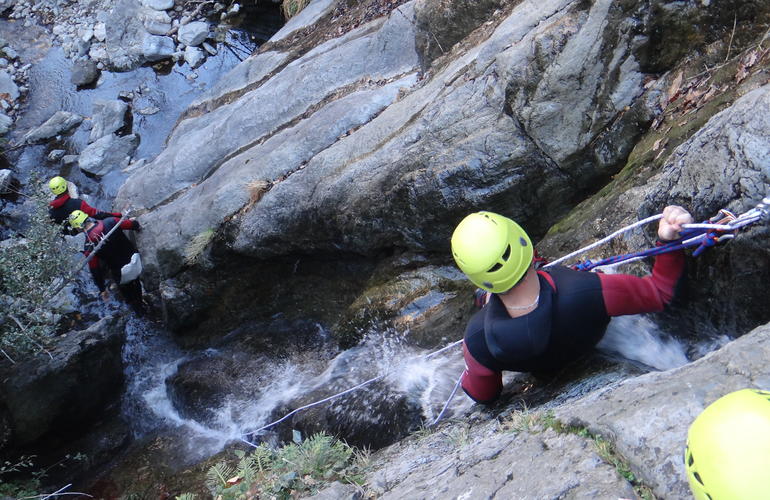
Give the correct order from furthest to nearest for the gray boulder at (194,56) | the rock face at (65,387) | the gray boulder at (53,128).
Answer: the gray boulder at (194,56) < the gray boulder at (53,128) < the rock face at (65,387)

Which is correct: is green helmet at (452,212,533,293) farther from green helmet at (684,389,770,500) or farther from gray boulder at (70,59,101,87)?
gray boulder at (70,59,101,87)

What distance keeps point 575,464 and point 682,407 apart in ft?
1.98

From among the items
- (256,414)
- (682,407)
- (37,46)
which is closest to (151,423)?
(256,414)

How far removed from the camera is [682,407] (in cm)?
281

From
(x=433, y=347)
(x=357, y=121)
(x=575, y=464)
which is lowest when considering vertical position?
(x=433, y=347)

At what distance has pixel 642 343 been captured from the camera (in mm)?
4355

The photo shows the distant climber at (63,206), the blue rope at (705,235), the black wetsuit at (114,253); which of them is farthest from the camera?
the distant climber at (63,206)

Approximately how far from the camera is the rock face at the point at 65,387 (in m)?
8.14

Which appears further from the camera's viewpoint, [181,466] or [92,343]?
[92,343]

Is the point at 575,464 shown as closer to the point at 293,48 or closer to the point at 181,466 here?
the point at 181,466

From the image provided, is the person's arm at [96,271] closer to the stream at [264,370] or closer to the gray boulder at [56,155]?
the stream at [264,370]

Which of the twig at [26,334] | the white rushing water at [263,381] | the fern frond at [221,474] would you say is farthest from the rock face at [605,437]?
the twig at [26,334]

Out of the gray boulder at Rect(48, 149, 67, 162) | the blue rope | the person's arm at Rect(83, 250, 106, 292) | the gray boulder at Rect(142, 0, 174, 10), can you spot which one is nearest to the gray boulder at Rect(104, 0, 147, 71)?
the gray boulder at Rect(142, 0, 174, 10)

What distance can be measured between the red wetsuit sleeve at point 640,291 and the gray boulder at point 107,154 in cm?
1277
